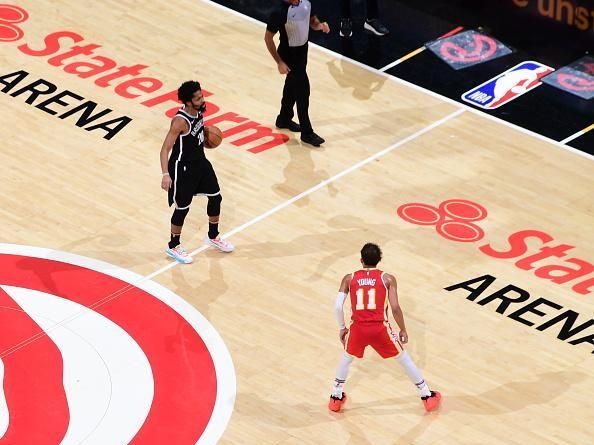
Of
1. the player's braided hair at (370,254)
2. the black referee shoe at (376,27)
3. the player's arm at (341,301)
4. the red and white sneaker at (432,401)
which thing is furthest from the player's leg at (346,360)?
the black referee shoe at (376,27)

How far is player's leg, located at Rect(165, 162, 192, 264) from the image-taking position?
52.4 ft

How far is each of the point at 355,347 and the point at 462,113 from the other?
24.6 ft

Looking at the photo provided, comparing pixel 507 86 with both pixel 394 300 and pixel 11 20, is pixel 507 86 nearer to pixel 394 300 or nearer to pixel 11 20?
pixel 11 20

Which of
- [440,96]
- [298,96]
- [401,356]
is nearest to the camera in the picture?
[401,356]

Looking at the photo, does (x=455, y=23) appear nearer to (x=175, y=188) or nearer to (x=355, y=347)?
(x=175, y=188)

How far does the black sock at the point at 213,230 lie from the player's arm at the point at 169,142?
1112mm

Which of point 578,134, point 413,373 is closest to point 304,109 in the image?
point 578,134

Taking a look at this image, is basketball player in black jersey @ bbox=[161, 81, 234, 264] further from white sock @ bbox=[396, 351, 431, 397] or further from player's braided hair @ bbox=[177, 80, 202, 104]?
white sock @ bbox=[396, 351, 431, 397]

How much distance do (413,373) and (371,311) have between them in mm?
928

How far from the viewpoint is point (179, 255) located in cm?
1656

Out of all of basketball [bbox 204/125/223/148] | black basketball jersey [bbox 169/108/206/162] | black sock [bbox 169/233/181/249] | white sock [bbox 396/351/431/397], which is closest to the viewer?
white sock [bbox 396/351/431/397]

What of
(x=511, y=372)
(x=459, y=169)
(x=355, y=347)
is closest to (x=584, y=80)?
(x=459, y=169)

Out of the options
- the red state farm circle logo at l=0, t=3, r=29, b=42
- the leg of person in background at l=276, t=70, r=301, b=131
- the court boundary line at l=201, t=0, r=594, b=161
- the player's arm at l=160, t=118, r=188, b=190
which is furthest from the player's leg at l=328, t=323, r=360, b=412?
the red state farm circle logo at l=0, t=3, r=29, b=42

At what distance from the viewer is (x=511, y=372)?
14.9m
